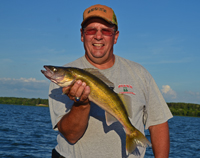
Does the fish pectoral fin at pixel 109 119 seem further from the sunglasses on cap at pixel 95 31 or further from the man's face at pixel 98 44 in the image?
the sunglasses on cap at pixel 95 31

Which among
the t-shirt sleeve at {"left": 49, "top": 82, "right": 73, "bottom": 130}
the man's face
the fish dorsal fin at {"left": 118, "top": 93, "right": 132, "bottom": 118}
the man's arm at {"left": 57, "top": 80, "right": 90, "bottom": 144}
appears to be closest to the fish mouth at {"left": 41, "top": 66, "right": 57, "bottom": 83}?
the man's arm at {"left": 57, "top": 80, "right": 90, "bottom": 144}

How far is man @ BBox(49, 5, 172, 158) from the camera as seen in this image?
142 inches

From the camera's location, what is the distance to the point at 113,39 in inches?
166

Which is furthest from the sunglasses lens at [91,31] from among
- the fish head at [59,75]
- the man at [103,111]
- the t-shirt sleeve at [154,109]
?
the t-shirt sleeve at [154,109]

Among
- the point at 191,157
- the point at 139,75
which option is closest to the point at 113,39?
the point at 139,75

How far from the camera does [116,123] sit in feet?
12.5

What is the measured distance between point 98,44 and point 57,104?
121cm

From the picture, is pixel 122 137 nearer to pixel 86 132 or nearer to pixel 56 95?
pixel 86 132

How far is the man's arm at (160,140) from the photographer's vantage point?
4.05m

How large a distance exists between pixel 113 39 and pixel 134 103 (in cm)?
120

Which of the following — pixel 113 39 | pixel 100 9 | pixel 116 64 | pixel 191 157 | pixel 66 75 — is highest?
pixel 100 9

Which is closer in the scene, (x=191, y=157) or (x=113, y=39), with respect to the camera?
(x=113, y=39)

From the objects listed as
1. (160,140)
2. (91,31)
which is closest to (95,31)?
(91,31)

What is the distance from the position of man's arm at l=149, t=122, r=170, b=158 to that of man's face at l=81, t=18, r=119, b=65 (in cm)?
149
